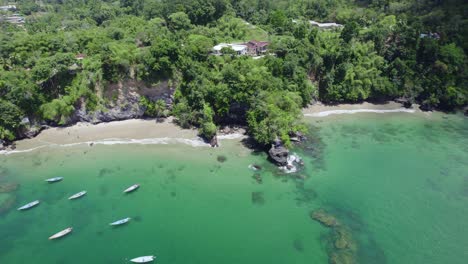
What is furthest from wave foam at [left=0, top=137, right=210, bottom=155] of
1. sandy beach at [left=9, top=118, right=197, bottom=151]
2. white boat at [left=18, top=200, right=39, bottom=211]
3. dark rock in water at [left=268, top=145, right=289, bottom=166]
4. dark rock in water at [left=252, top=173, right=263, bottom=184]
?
white boat at [left=18, top=200, right=39, bottom=211]

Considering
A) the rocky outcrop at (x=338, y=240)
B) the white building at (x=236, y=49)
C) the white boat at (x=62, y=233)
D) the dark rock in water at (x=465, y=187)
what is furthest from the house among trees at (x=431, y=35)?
the white boat at (x=62, y=233)

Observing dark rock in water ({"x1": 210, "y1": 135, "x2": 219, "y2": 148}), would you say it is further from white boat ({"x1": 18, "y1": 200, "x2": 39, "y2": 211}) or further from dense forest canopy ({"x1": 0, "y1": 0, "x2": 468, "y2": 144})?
white boat ({"x1": 18, "y1": 200, "x2": 39, "y2": 211})

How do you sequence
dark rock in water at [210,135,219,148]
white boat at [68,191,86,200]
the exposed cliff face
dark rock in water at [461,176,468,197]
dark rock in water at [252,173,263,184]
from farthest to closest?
the exposed cliff face → dark rock in water at [210,135,219,148] → dark rock in water at [252,173,263,184] → dark rock in water at [461,176,468,197] → white boat at [68,191,86,200]

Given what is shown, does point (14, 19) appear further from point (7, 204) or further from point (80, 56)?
point (7, 204)

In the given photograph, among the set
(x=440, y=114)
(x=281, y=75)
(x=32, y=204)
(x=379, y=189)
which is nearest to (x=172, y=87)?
(x=281, y=75)

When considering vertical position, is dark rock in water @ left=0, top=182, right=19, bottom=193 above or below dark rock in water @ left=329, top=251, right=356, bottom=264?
above

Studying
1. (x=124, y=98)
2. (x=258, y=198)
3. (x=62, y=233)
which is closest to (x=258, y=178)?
(x=258, y=198)

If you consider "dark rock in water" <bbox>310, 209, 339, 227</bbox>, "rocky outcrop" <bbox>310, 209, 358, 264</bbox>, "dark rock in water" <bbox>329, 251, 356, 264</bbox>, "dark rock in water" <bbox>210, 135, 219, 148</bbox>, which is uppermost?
"dark rock in water" <bbox>210, 135, 219, 148</bbox>

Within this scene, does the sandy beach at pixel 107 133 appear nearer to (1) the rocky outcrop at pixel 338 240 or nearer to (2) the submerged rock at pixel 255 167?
(2) the submerged rock at pixel 255 167

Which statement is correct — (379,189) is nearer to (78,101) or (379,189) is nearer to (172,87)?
(172,87)
